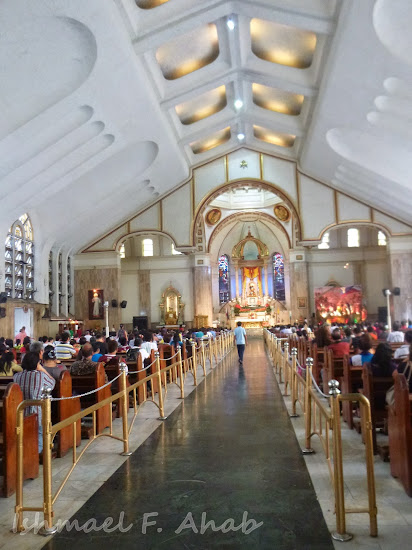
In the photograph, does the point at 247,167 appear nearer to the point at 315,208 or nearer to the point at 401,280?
the point at 315,208

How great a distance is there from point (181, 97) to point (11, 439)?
45.2 feet

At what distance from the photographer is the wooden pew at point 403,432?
3863 millimetres

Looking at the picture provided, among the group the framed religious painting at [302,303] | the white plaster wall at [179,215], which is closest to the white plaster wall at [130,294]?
the white plaster wall at [179,215]

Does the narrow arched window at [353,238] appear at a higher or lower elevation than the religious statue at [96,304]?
higher

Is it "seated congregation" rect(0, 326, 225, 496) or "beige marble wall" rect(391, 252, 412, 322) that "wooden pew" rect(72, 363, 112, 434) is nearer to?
"seated congregation" rect(0, 326, 225, 496)

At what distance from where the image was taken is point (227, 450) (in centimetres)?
539

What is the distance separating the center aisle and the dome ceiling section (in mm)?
9884

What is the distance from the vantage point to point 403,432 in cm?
393

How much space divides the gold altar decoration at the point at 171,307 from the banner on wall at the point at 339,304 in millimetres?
8245

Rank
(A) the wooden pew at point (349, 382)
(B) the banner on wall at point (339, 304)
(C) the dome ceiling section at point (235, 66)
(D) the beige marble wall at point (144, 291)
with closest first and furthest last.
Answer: (A) the wooden pew at point (349, 382) → (C) the dome ceiling section at point (235, 66) → (B) the banner on wall at point (339, 304) → (D) the beige marble wall at point (144, 291)

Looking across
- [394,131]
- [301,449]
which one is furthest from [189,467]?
[394,131]

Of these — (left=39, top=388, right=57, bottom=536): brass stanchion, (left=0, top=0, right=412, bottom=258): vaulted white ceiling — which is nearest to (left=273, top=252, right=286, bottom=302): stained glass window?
(left=0, top=0, right=412, bottom=258): vaulted white ceiling

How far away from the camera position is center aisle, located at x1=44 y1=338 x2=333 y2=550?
326cm

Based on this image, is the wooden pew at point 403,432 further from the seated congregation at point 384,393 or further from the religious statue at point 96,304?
the religious statue at point 96,304
